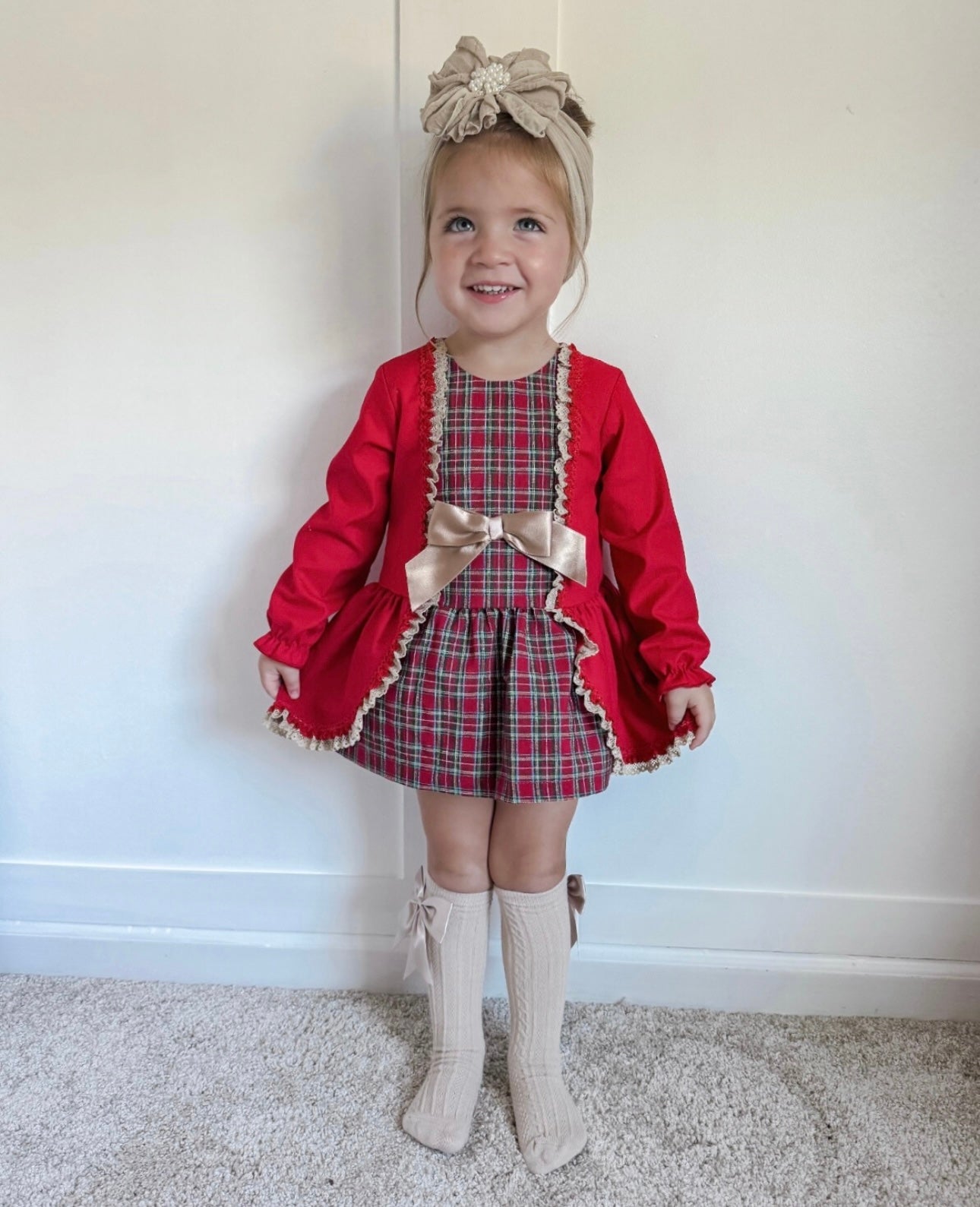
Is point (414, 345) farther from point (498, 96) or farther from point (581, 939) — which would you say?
point (581, 939)

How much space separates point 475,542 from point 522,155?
15.4 inches

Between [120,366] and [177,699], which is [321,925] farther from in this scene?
[120,366]

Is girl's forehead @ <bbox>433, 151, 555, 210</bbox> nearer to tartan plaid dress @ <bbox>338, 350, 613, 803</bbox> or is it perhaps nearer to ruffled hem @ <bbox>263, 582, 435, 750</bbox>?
tartan plaid dress @ <bbox>338, 350, 613, 803</bbox>

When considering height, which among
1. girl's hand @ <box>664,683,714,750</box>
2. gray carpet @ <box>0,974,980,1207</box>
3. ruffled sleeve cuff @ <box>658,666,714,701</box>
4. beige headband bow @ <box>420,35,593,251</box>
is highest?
beige headband bow @ <box>420,35,593,251</box>

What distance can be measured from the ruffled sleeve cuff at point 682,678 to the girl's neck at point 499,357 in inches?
Answer: 14.4

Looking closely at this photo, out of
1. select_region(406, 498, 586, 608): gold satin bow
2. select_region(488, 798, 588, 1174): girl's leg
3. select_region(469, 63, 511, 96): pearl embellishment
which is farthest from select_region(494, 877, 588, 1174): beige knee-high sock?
select_region(469, 63, 511, 96): pearl embellishment

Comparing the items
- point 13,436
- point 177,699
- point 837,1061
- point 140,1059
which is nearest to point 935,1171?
point 837,1061

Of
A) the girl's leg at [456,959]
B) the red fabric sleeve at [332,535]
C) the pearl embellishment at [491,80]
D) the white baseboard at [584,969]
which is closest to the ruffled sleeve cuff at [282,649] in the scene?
the red fabric sleeve at [332,535]

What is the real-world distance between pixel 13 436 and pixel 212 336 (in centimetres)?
30

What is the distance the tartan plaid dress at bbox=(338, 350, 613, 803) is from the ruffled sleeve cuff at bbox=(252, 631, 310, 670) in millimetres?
118

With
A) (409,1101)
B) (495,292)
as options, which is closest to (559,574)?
(495,292)

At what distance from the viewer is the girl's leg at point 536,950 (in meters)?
1.01

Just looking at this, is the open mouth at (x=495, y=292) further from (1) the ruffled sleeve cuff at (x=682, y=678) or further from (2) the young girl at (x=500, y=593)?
(1) the ruffled sleeve cuff at (x=682, y=678)

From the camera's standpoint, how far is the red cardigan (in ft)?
3.18
